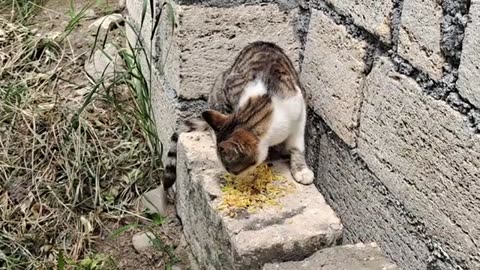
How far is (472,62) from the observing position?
2.25 metres

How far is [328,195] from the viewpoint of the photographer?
329 centimetres

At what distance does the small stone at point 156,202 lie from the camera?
11.9 ft

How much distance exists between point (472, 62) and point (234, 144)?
2.98 ft

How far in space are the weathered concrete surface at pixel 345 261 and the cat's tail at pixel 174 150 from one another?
2.99ft

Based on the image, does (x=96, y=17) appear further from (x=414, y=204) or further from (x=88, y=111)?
(x=414, y=204)

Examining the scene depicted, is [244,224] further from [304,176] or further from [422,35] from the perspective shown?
[422,35]

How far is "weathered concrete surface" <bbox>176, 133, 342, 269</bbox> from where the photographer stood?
2678mm

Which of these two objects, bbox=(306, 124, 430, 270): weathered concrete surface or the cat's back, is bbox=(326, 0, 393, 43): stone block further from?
bbox=(306, 124, 430, 270): weathered concrete surface

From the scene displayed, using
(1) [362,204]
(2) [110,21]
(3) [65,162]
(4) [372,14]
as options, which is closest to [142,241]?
(3) [65,162]

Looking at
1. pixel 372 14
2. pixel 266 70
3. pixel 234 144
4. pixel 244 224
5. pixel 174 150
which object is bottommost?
pixel 174 150

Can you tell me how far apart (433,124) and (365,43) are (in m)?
0.49

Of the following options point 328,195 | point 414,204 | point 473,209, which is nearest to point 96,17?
point 328,195

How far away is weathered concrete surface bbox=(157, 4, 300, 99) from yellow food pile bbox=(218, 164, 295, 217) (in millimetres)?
500

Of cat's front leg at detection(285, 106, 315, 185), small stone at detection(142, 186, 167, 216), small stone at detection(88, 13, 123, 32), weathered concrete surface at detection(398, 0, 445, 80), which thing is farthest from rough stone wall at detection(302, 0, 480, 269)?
small stone at detection(88, 13, 123, 32)
